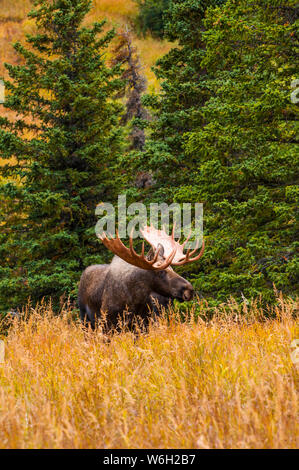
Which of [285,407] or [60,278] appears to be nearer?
[285,407]

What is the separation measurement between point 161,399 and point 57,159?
34.6 ft

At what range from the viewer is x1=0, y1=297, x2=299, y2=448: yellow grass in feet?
7.45

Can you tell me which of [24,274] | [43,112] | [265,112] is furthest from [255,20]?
[24,274]

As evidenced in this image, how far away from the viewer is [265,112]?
7.34m

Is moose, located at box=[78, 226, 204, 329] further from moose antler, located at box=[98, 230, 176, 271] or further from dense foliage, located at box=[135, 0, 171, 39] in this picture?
dense foliage, located at box=[135, 0, 171, 39]

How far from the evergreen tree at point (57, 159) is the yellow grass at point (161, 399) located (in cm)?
729

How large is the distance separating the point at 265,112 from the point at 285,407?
5.93 metres

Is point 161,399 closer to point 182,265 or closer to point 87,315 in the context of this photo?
point 87,315

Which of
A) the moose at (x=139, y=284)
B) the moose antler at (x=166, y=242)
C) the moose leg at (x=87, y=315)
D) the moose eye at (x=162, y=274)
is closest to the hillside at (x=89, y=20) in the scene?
the moose antler at (x=166, y=242)

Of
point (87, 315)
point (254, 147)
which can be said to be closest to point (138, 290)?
point (87, 315)

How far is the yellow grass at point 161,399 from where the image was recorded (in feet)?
7.45

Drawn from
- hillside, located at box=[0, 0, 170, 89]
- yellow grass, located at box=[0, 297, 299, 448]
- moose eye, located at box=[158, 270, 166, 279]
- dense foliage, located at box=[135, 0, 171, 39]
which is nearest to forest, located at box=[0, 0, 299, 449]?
yellow grass, located at box=[0, 297, 299, 448]
